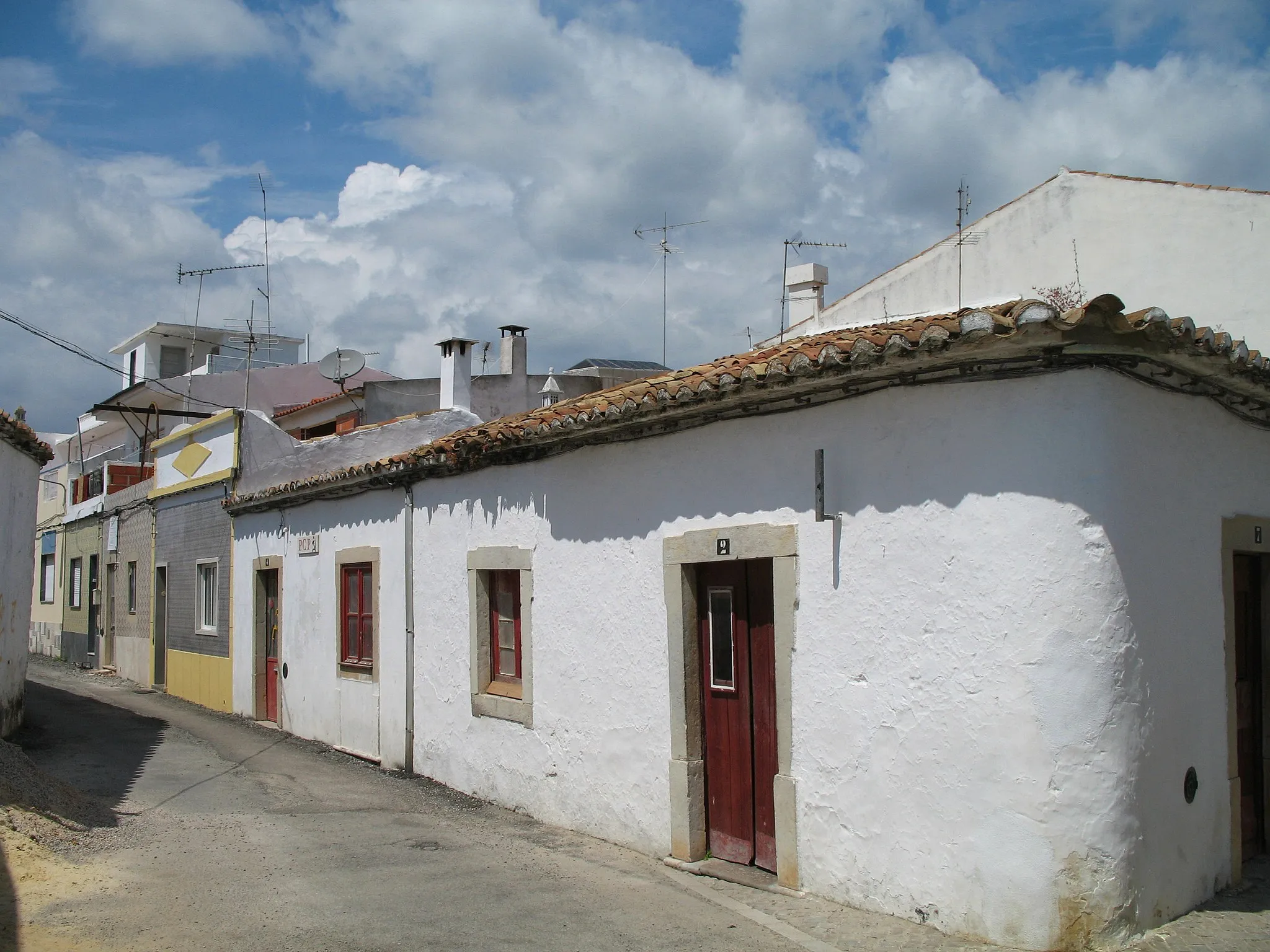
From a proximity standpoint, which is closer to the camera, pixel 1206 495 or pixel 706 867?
pixel 1206 495

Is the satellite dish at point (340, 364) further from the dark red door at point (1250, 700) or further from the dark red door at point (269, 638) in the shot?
the dark red door at point (1250, 700)

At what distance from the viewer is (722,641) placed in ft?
23.0

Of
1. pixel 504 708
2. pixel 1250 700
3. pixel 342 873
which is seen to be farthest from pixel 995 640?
pixel 504 708

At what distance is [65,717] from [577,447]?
9.42 m

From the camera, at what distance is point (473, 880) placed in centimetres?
683

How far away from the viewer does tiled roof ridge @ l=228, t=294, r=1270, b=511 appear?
16.3 feet

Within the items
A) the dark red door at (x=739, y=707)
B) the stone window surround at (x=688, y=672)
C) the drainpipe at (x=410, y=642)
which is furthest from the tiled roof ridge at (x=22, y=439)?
the dark red door at (x=739, y=707)

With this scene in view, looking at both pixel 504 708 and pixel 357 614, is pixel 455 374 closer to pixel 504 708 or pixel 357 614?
pixel 357 614

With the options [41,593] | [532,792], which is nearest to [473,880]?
[532,792]

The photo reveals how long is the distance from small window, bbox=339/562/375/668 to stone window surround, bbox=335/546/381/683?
0.02 meters

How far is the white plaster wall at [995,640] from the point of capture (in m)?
5.05

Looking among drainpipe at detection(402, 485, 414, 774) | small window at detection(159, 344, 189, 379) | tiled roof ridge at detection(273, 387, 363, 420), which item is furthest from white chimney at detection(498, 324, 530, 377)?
small window at detection(159, 344, 189, 379)

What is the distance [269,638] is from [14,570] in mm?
3544

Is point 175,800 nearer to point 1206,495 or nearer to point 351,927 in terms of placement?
point 351,927
